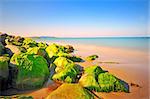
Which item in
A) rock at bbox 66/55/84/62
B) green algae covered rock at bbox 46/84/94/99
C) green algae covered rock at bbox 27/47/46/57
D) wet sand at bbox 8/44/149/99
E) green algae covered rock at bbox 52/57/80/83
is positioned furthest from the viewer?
rock at bbox 66/55/84/62

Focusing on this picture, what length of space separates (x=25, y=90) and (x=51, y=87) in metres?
0.23

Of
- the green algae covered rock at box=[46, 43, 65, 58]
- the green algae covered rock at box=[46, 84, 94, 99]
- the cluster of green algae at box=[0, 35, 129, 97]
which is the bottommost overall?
the green algae covered rock at box=[46, 84, 94, 99]

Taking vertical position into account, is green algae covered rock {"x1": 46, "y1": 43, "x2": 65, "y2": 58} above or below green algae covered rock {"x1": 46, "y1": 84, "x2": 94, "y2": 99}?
above

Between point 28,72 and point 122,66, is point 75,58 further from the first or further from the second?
point 28,72

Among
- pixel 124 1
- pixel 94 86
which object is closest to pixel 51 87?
pixel 94 86

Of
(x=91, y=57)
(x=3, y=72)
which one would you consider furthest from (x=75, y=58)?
(x=3, y=72)

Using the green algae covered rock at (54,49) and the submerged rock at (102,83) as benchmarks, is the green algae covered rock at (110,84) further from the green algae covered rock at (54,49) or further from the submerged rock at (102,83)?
the green algae covered rock at (54,49)

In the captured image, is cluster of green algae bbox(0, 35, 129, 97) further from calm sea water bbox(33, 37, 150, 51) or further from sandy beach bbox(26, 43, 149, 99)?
calm sea water bbox(33, 37, 150, 51)

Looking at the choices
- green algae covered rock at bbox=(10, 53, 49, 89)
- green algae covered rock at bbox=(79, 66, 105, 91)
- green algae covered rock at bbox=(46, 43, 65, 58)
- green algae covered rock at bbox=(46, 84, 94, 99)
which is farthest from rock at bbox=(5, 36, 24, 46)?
green algae covered rock at bbox=(46, 84, 94, 99)

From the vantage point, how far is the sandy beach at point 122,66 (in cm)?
205

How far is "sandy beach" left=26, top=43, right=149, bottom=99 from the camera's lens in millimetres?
2053

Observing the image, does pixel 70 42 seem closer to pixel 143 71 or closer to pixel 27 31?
pixel 27 31

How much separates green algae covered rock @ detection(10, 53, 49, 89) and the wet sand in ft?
0.32

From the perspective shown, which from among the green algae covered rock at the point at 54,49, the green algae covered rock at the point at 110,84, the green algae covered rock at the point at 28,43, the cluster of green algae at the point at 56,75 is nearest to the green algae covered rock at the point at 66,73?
the cluster of green algae at the point at 56,75
